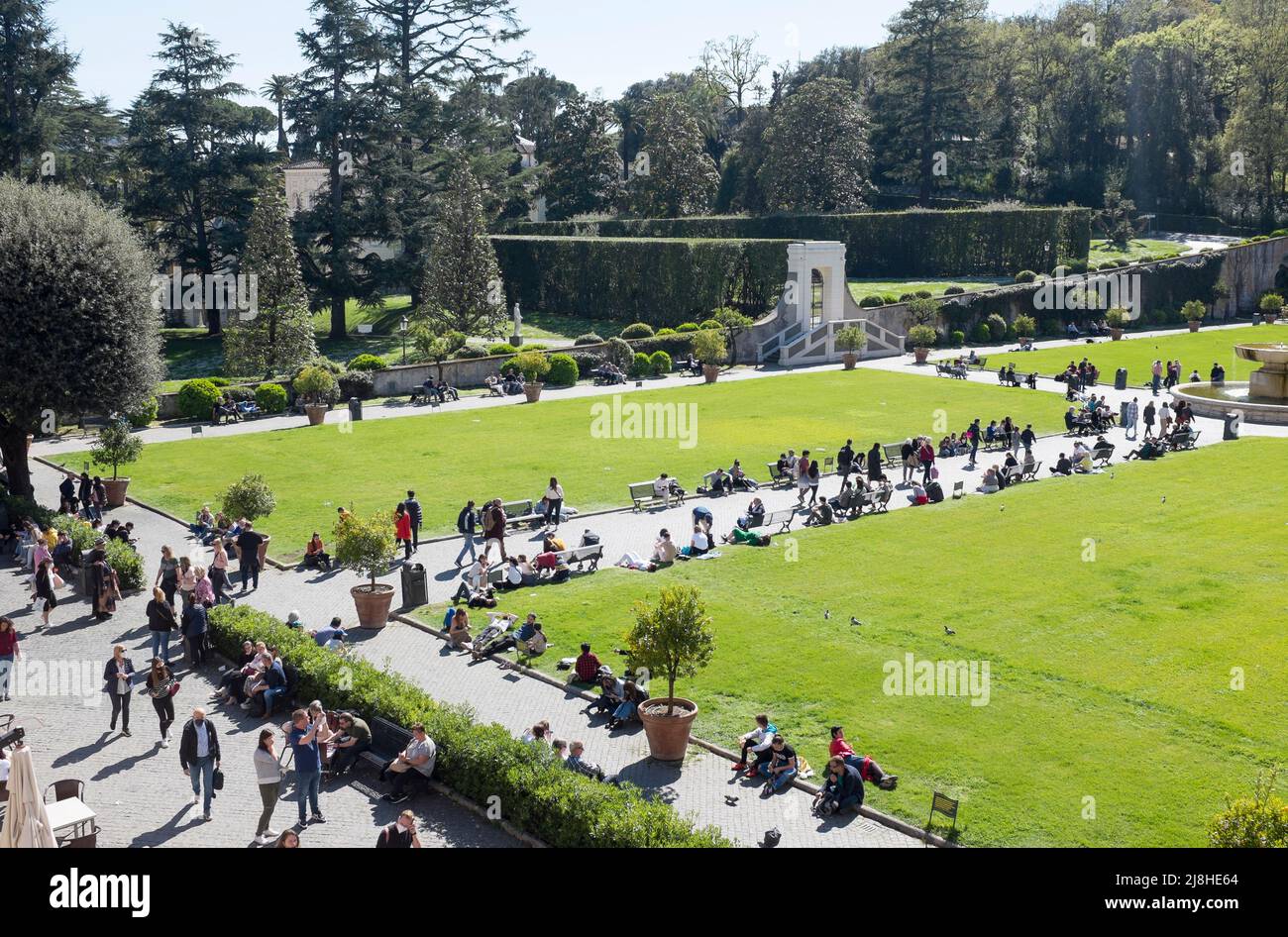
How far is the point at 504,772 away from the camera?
1273cm

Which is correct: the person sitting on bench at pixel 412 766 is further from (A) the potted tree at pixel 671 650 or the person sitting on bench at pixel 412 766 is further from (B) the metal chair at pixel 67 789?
(B) the metal chair at pixel 67 789

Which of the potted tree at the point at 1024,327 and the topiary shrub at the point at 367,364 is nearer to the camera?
the topiary shrub at the point at 367,364

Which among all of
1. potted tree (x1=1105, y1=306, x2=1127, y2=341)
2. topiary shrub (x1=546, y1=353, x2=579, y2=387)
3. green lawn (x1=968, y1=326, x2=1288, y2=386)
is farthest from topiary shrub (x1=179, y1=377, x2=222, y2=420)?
potted tree (x1=1105, y1=306, x2=1127, y2=341)

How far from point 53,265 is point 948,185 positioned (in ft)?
243

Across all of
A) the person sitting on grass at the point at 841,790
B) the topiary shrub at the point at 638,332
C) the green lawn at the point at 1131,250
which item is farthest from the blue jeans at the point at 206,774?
the green lawn at the point at 1131,250

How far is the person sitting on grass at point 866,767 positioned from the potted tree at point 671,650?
1.89 metres

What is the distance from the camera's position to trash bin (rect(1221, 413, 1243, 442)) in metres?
35.3

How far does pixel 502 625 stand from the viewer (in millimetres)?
18812

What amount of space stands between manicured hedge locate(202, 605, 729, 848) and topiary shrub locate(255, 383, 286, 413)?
26.3m

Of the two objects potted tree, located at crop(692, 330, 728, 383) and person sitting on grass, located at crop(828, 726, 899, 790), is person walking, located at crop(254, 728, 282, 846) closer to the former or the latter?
person sitting on grass, located at crop(828, 726, 899, 790)

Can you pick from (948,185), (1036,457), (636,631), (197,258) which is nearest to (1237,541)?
(1036,457)

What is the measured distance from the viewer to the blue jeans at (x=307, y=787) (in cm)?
1303
